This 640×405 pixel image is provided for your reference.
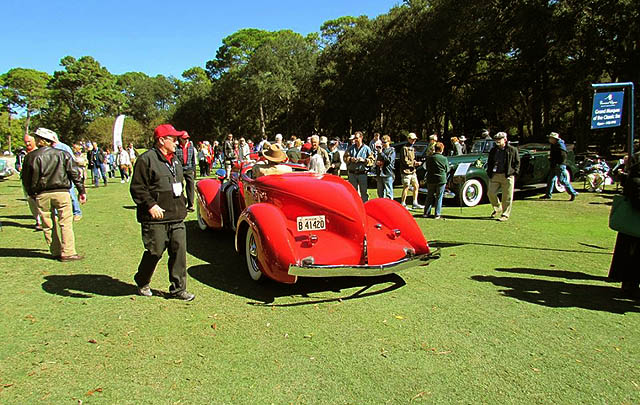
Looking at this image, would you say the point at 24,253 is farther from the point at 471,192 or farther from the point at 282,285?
the point at 471,192

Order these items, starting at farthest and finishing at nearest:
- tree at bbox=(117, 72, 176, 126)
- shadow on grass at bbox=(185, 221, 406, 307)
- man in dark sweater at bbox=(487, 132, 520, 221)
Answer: tree at bbox=(117, 72, 176, 126) < man in dark sweater at bbox=(487, 132, 520, 221) < shadow on grass at bbox=(185, 221, 406, 307)

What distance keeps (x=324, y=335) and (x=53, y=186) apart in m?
4.63

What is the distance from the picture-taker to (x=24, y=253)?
6832mm

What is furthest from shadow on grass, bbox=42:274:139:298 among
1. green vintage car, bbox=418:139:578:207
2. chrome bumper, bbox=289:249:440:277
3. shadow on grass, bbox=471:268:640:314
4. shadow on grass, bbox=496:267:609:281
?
green vintage car, bbox=418:139:578:207

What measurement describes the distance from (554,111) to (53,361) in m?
40.0

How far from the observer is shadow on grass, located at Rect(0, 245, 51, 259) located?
6696 mm

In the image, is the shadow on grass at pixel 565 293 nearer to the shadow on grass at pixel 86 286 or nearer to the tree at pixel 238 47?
the shadow on grass at pixel 86 286

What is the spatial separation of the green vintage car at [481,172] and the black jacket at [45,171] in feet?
27.2

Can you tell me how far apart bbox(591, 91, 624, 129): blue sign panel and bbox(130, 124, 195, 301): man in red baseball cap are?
5.57 m

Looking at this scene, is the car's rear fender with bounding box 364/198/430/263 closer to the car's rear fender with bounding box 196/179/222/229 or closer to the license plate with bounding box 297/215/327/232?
the license plate with bounding box 297/215/327/232

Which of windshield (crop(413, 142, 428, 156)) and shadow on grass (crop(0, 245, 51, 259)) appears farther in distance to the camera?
windshield (crop(413, 142, 428, 156))

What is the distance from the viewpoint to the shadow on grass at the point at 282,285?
194 inches

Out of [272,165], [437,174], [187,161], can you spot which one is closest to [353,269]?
[272,165]

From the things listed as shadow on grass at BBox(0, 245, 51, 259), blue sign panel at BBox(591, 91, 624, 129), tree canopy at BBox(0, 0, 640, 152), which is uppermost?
tree canopy at BBox(0, 0, 640, 152)
